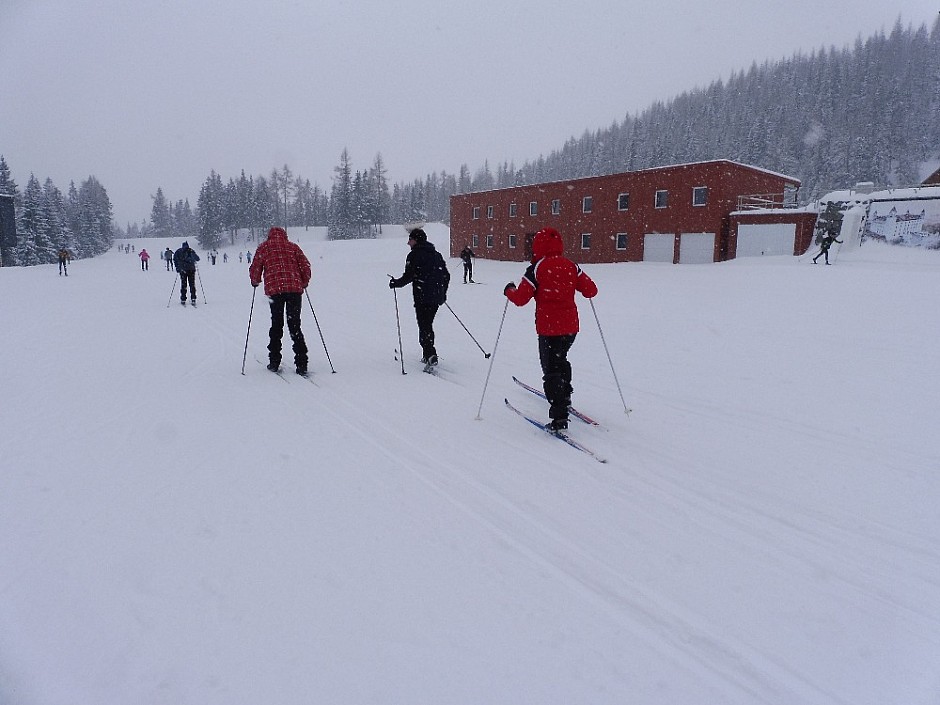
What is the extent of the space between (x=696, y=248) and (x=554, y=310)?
27539 millimetres

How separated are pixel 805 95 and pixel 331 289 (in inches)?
4390

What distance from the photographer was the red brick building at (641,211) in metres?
28.0

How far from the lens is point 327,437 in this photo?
467 cm

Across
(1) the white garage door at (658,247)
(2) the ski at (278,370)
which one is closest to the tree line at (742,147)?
(1) the white garage door at (658,247)

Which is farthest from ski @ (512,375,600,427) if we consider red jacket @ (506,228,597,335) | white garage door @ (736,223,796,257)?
white garage door @ (736,223,796,257)

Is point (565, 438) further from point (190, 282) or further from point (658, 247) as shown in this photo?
point (658, 247)

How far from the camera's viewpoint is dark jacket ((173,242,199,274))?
573 inches

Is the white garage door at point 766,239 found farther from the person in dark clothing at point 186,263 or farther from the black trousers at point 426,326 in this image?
the person in dark clothing at point 186,263

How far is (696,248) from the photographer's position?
28.8 metres

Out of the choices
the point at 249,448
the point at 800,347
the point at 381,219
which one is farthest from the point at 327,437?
the point at 381,219

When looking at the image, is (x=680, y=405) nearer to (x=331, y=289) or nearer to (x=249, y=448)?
(x=249, y=448)

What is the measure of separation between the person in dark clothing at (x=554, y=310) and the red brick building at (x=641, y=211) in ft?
88.0

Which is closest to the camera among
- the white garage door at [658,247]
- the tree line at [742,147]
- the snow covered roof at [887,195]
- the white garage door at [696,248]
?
the snow covered roof at [887,195]

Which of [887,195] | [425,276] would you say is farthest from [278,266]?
[887,195]
